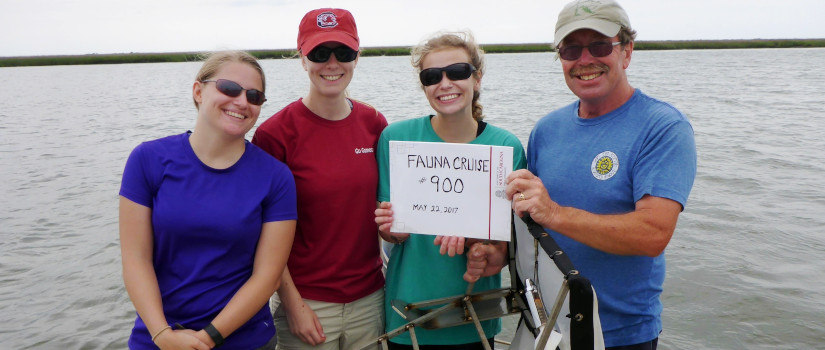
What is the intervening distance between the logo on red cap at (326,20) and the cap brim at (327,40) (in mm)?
71

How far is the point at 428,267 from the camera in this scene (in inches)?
129

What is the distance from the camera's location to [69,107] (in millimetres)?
A: 33469

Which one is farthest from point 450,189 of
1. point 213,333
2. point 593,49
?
point 213,333

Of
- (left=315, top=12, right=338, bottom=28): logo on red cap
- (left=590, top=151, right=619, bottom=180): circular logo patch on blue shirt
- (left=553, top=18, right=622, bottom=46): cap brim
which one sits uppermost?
(left=315, top=12, right=338, bottom=28): logo on red cap

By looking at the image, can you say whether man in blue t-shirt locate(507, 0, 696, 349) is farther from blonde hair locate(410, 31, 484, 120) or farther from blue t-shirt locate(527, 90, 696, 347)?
blonde hair locate(410, 31, 484, 120)

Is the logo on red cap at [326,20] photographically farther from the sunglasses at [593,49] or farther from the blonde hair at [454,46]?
the sunglasses at [593,49]

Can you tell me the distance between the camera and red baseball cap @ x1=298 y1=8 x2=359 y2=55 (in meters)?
3.32

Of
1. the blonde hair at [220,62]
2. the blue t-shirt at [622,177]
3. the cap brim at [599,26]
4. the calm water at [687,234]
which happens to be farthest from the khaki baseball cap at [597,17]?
the blonde hair at [220,62]

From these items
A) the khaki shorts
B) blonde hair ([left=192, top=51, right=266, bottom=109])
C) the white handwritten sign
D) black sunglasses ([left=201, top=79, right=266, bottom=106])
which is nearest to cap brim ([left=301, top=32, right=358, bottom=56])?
blonde hair ([left=192, top=51, right=266, bottom=109])

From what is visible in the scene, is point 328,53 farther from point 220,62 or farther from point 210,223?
point 210,223

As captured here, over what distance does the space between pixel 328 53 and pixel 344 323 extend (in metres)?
1.74

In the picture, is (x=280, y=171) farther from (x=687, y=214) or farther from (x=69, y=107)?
(x=69, y=107)

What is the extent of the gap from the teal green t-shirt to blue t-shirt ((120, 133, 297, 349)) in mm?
749

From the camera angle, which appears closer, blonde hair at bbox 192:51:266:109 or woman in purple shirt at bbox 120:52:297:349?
woman in purple shirt at bbox 120:52:297:349
